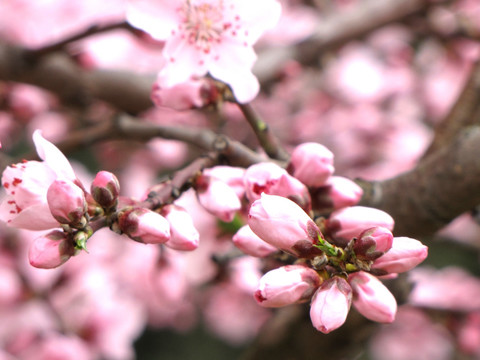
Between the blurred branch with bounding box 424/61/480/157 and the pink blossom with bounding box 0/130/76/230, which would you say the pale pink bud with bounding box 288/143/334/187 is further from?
the blurred branch with bounding box 424/61/480/157

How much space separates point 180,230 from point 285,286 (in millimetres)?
128

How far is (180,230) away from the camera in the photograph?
617 millimetres

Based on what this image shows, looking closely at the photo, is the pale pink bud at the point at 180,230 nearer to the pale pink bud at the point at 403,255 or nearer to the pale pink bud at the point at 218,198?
the pale pink bud at the point at 218,198

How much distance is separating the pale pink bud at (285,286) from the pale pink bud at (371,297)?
0.14 ft

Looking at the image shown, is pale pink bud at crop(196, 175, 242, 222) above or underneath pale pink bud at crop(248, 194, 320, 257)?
underneath

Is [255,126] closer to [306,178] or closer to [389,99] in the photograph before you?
[306,178]

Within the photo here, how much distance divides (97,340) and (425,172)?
2.95 feet

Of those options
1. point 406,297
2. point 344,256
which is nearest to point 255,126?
point 344,256

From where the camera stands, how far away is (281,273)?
1.88 ft

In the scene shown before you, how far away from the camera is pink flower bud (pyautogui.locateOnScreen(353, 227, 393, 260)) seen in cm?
56

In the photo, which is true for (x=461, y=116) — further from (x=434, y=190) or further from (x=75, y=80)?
(x=75, y=80)

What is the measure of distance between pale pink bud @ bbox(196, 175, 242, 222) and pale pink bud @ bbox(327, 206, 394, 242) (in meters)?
0.11

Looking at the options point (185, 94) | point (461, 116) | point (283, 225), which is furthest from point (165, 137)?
point (461, 116)

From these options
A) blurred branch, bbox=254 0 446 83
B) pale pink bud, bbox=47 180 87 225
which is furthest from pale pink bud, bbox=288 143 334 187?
blurred branch, bbox=254 0 446 83
